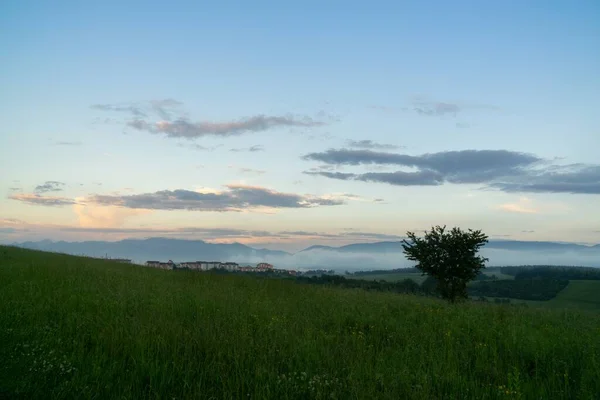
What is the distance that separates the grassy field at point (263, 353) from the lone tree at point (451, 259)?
1115 centimetres

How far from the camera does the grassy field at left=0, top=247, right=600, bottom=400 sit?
568 centimetres

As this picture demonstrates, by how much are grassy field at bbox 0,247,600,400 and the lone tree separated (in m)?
11.2

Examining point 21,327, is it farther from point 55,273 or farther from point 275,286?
point 275,286

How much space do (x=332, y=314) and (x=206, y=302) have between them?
3.29 metres

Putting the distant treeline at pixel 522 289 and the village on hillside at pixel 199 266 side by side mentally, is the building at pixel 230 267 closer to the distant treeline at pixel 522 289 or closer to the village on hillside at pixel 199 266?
the village on hillside at pixel 199 266

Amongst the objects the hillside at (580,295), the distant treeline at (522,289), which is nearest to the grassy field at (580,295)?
the hillside at (580,295)

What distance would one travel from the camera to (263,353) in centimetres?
692

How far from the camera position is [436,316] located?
11.4 meters

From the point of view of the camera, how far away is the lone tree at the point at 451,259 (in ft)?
73.5

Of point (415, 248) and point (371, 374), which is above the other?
point (415, 248)

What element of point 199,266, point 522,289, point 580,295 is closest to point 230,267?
point 199,266

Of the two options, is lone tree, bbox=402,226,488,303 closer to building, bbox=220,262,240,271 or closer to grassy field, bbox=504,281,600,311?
building, bbox=220,262,240,271

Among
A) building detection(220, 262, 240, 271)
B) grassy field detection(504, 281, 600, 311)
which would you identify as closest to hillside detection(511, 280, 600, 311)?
grassy field detection(504, 281, 600, 311)

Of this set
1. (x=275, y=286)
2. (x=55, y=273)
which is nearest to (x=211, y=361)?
(x=275, y=286)
